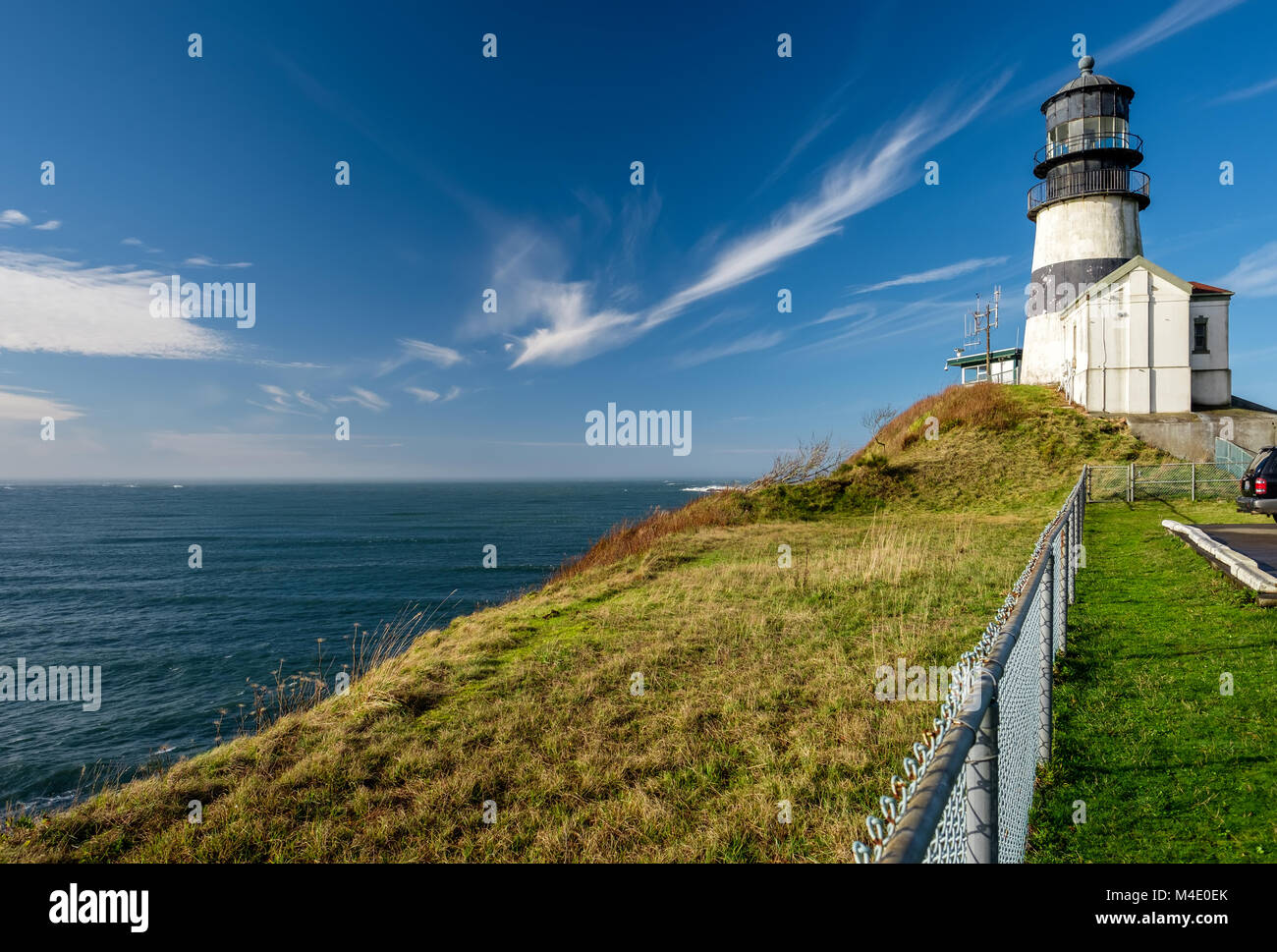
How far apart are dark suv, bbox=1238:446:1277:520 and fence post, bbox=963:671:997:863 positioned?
54.2 ft

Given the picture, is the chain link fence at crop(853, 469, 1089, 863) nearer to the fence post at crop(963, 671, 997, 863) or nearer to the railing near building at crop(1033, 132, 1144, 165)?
the fence post at crop(963, 671, 997, 863)

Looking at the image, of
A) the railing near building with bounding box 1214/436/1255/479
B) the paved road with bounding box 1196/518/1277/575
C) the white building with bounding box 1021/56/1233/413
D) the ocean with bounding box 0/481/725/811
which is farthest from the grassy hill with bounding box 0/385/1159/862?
the white building with bounding box 1021/56/1233/413

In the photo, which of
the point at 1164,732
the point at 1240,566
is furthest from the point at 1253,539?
the point at 1164,732

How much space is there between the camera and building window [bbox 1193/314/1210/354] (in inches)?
1122

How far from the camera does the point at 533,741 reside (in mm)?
6344

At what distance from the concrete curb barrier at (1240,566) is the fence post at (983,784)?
8831mm

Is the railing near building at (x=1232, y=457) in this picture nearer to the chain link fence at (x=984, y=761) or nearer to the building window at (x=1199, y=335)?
the building window at (x=1199, y=335)

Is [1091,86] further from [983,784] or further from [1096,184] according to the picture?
[983,784]

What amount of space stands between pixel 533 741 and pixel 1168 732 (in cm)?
564

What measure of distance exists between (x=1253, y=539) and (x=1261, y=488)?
7.97 feet

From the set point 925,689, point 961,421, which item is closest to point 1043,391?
point 961,421
